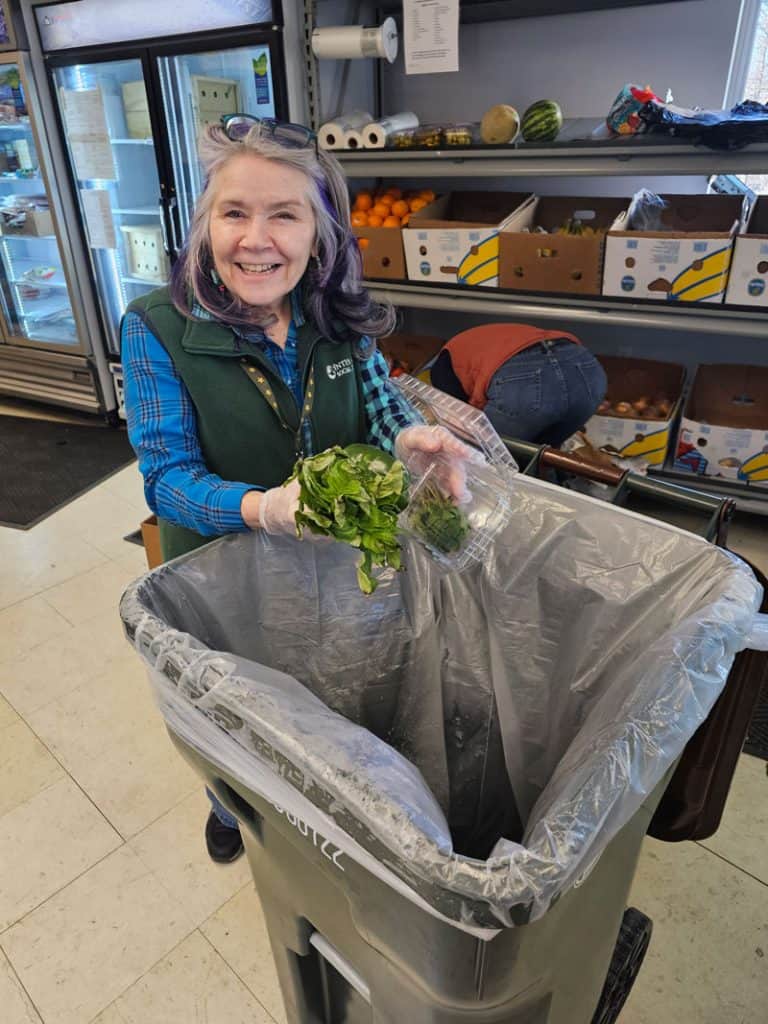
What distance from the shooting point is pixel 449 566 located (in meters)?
1.02

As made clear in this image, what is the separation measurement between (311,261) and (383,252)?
6.07ft

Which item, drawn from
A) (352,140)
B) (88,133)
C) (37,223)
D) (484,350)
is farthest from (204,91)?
(484,350)

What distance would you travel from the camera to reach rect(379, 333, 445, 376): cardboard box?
3250 mm

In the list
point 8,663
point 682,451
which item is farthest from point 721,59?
point 8,663

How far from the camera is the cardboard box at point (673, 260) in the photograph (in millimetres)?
2348

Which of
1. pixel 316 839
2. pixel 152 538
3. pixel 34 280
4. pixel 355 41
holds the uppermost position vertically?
pixel 355 41

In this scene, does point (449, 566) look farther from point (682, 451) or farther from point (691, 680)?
point (682, 451)

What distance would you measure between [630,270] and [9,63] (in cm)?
308

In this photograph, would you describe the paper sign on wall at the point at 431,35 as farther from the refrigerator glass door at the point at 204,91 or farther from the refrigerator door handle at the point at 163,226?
the refrigerator door handle at the point at 163,226

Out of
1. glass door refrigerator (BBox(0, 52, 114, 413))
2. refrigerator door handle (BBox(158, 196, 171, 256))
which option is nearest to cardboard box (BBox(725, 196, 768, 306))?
refrigerator door handle (BBox(158, 196, 171, 256))

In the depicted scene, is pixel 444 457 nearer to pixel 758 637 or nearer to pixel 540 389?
pixel 758 637

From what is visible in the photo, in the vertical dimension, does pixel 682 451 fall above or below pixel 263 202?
below

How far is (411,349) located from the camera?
10.9 feet

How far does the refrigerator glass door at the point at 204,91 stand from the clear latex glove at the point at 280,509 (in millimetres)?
2623
